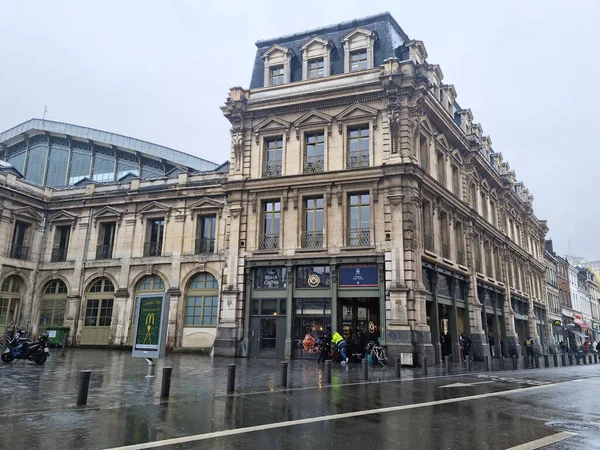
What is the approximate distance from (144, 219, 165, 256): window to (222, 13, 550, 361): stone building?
6.01 meters

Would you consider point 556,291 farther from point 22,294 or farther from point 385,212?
point 22,294

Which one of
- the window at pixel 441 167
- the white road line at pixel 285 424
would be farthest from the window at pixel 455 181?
the white road line at pixel 285 424

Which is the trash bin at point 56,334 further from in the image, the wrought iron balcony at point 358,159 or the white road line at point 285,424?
the white road line at point 285,424

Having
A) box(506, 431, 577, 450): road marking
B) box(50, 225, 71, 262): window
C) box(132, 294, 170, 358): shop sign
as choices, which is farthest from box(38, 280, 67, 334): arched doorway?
box(506, 431, 577, 450): road marking

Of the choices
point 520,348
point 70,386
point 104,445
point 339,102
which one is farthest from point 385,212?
point 520,348

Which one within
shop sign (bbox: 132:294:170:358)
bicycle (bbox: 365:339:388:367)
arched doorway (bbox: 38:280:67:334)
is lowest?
bicycle (bbox: 365:339:388:367)

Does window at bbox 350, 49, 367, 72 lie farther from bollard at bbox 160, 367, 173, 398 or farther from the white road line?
bollard at bbox 160, 367, 173, 398

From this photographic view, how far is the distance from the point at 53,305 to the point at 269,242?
1563 centimetres

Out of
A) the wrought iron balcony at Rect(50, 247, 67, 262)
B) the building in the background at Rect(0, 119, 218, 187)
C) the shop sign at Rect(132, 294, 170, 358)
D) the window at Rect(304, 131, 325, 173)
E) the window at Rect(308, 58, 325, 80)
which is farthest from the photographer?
the building in the background at Rect(0, 119, 218, 187)

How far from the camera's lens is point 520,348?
116ft

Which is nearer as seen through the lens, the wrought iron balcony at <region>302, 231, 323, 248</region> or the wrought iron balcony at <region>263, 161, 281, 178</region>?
the wrought iron balcony at <region>302, 231, 323, 248</region>

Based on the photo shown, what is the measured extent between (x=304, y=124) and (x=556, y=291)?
147ft

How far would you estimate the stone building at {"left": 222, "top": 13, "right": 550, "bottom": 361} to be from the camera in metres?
22.3

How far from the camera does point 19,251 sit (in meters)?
29.8
